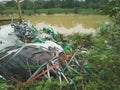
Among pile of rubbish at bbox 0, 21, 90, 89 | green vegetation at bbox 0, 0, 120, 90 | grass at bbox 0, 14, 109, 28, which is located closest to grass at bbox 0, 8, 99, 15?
grass at bbox 0, 14, 109, 28

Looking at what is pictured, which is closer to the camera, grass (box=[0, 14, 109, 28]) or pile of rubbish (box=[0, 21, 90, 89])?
pile of rubbish (box=[0, 21, 90, 89])

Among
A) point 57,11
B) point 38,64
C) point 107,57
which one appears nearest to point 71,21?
point 57,11

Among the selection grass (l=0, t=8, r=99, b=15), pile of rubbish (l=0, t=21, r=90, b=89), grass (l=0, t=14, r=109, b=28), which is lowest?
grass (l=0, t=8, r=99, b=15)

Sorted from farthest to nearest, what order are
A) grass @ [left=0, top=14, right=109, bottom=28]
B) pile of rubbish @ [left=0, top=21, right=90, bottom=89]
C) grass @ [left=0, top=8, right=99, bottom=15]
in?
grass @ [left=0, top=8, right=99, bottom=15], grass @ [left=0, top=14, right=109, bottom=28], pile of rubbish @ [left=0, top=21, right=90, bottom=89]

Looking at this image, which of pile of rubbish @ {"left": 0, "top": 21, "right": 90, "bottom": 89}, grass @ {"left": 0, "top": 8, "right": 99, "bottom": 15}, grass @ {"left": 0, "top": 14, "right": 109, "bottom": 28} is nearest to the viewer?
pile of rubbish @ {"left": 0, "top": 21, "right": 90, "bottom": 89}

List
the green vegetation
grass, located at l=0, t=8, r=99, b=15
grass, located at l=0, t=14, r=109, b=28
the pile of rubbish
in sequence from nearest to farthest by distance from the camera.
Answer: the green vegetation, the pile of rubbish, grass, located at l=0, t=14, r=109, b=28, grass, located at l=0, t=8, r=99, b=15

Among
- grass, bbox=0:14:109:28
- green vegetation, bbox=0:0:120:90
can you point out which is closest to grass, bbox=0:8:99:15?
grass, bbox=0:14:109:28

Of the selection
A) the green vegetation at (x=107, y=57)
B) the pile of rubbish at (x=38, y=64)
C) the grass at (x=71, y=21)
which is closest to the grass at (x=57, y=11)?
the grass at (x=71, y=21)

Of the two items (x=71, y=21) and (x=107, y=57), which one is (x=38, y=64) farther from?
(x=71, y=21)

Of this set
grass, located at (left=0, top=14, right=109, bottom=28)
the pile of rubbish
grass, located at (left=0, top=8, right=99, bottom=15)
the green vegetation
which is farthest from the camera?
grass, located at (left=0, top=8, right=99, bottom=15)

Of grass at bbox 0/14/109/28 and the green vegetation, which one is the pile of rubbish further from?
grass at bbox 0/14/109/28

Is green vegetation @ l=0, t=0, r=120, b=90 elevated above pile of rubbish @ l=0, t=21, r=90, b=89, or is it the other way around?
green vegetation @ l=0, t=0, r=120, b=90

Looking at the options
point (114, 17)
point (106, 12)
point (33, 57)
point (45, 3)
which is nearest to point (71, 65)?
point (33, 57)

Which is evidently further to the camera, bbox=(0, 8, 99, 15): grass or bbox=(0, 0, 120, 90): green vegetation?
bbox=(0, 8, 99, 15): grass
